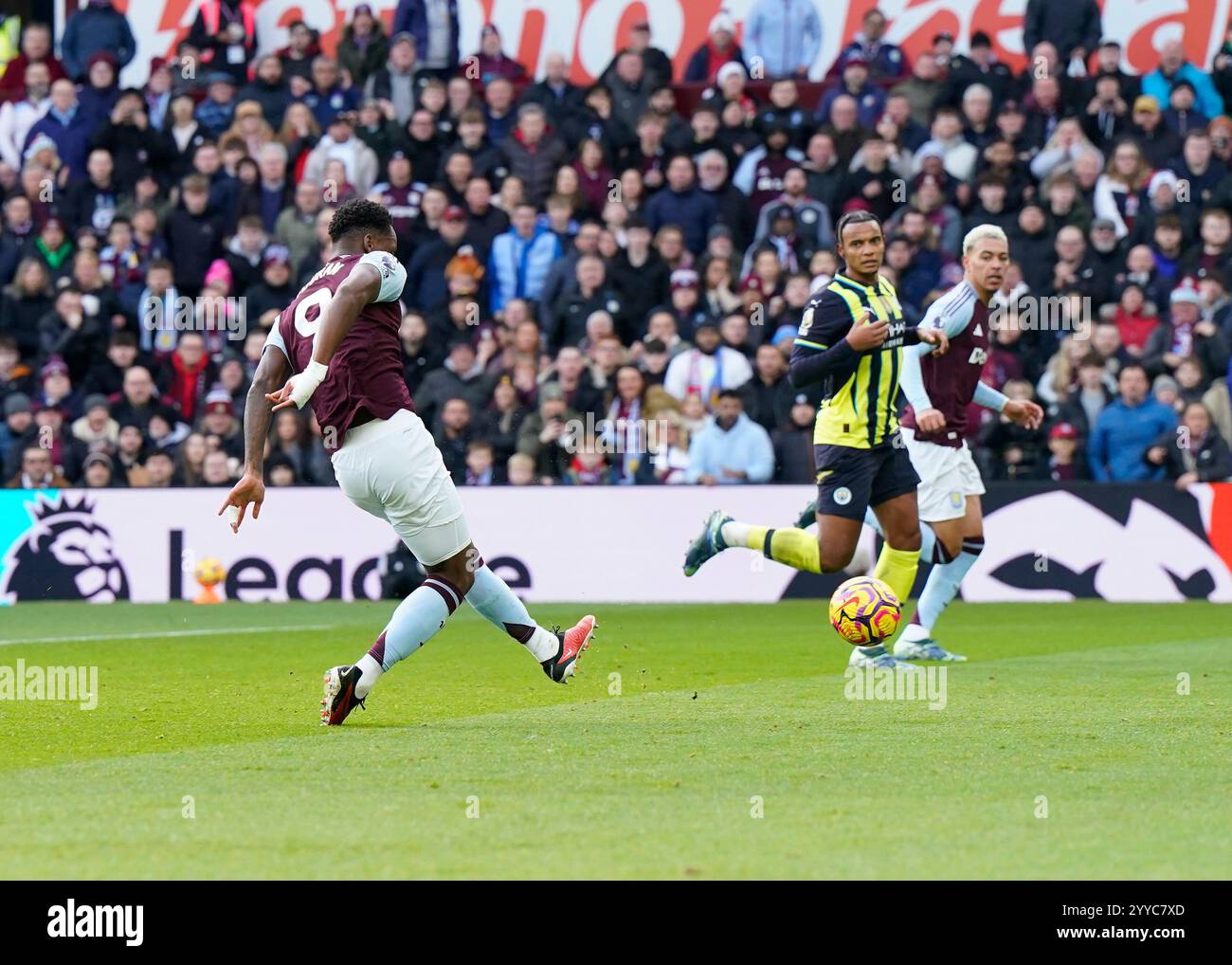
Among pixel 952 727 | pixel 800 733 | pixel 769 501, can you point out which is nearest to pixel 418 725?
pixel 800 733

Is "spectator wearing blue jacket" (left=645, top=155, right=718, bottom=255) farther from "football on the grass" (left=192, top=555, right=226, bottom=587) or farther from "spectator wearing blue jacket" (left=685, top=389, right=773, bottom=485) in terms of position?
"football on the grass" (left=192, top=555, right=226, bottom=587)

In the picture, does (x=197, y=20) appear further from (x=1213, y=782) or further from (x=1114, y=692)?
(x=1213, y=782)

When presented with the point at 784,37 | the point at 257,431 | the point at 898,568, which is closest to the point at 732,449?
the point at 784,37

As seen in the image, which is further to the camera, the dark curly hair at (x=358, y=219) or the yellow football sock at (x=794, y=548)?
the yellow football sock at (x=794, y=548)

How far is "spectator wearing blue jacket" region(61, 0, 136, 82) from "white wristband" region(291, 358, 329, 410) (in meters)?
17.3

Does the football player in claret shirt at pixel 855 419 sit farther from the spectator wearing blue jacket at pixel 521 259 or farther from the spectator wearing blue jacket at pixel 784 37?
the spectator wearing blue jacket at pixel 784 37

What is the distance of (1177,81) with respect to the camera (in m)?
22.1

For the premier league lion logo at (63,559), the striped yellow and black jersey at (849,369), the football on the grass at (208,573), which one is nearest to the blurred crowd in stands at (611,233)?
the premier league lion logo at (63,559)

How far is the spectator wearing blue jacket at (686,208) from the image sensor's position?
840 inches

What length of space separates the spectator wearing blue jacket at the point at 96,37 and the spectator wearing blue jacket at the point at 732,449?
983 cm

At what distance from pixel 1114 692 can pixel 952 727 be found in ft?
5.99

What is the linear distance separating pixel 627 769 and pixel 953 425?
222 inches

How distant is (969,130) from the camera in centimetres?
2164

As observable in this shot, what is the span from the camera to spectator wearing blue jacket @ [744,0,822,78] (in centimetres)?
2392
